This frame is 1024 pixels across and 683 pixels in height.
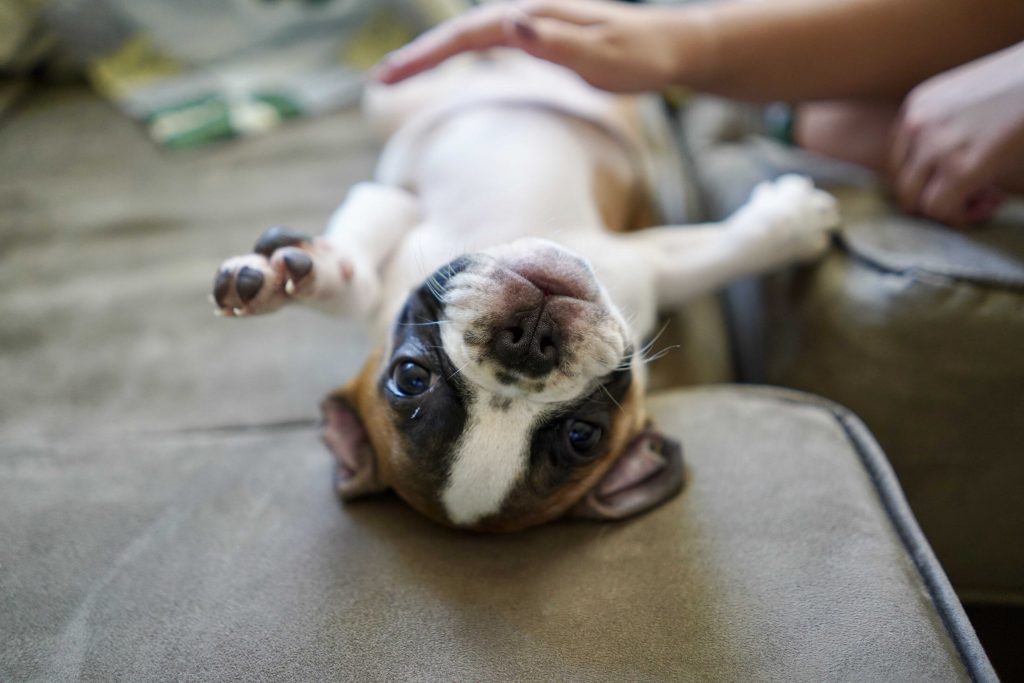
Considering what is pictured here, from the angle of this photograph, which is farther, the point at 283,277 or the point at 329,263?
the point at 329,263

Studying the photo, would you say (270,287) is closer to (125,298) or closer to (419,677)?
(419,677)

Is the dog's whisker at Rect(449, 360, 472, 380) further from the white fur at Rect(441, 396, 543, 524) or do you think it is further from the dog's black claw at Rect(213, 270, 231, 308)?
the dog's black claw at Rect(213, 270, 231, 308)

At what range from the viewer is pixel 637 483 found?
1433 millimetres

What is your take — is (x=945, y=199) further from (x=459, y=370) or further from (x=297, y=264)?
(x=297, y=264)

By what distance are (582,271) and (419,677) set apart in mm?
774

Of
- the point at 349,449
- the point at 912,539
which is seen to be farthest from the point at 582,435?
the point at 912,539

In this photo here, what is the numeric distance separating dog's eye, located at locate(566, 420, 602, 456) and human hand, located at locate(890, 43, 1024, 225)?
1060mm

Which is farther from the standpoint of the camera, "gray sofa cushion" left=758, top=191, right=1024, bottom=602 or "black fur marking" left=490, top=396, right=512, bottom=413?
"gray sofa cushion" left=758, top=191, right=1024, bottom=602

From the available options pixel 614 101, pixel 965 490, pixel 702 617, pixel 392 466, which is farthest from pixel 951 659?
pixel 614 101

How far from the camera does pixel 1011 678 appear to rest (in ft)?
5.42

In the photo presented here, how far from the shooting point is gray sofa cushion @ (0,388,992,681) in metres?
1.12

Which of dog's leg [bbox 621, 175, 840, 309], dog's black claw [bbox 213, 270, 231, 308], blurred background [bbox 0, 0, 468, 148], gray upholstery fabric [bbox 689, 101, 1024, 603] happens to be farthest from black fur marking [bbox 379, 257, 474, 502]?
blurred background [bbox 0, 0, 468, 148]

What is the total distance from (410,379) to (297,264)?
0.33 meters

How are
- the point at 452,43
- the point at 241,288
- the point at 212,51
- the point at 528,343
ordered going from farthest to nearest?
1. the point at 212,51
2. the point at 452,43
3. the point at 241,288
4. the point at 528,343
